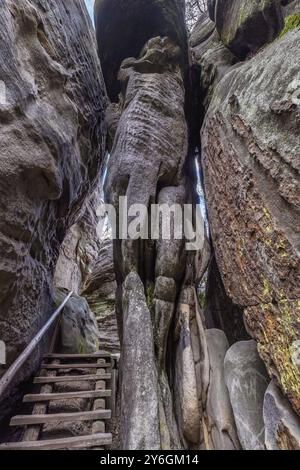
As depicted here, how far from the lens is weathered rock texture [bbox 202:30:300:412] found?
1.70 m

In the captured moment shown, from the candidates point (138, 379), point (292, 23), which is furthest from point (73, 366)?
point (292, 23)

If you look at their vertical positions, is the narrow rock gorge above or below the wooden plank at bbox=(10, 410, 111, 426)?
above

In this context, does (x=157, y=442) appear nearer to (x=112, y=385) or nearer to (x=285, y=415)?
(x=285, y=415)

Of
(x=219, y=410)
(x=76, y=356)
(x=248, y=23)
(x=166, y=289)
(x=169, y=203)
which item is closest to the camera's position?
(x=219, y=410)

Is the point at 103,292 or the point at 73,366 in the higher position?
the point at 103,292

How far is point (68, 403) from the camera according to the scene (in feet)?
11.8

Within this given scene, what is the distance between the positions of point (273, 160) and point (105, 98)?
203 inches

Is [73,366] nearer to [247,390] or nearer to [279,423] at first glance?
[247,390]

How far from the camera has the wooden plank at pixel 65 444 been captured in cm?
220

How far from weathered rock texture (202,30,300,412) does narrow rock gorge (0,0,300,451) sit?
0.01 metres

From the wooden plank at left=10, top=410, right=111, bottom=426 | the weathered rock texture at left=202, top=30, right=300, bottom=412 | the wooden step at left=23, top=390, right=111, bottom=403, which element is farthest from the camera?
the wooden step at left=23, top=390, right=111, bottom=403

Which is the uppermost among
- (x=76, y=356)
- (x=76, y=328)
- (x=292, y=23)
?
(x=292, y=23)

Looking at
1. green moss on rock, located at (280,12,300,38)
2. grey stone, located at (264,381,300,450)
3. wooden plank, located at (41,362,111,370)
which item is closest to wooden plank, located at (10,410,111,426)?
wooden plank, located at (41,362,111,370)

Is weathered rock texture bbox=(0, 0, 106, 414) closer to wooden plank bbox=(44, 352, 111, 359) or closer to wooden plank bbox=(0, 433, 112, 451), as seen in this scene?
wooden plank bbox=(44, 352, 111, 359)
